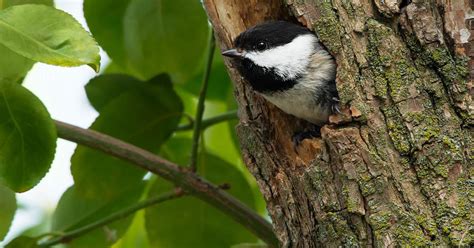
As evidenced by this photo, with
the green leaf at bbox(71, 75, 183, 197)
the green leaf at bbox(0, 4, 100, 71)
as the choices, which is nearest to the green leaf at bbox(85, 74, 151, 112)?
the green leaf at bbox(71, 75, 183, 197)

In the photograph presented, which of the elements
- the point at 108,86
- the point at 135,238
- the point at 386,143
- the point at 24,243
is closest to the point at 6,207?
the point at 24,243

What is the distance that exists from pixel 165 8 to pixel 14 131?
75 cm

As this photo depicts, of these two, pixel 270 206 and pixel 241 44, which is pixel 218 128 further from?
pixel 270 206

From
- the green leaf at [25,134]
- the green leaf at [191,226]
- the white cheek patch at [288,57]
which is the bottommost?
the green leaf at [191,226]

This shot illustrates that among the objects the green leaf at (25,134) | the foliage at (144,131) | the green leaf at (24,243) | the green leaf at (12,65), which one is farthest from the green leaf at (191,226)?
the green leaf at (12,65)

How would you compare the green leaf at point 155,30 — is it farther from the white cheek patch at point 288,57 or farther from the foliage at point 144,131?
the white cheek patch at point 288,57

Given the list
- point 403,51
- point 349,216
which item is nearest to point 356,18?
point 403,51

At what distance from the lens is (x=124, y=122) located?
2.68 m

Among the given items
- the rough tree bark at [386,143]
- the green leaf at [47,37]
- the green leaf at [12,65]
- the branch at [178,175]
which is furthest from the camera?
the branch at [178,175]

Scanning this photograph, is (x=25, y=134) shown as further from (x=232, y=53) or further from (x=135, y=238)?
(x=135, y=238)

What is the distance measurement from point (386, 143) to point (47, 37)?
2.75ft

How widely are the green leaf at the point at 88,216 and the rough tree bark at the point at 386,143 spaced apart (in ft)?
2.20

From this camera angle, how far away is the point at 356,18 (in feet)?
7.04

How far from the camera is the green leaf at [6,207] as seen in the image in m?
2.35
